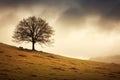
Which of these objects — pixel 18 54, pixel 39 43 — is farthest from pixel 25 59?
pixel 39 43

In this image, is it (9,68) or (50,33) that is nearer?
(9,68)

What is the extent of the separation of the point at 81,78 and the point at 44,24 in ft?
161

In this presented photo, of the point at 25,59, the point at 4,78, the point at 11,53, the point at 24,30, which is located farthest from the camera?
the point at 24,30

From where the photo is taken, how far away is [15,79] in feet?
157

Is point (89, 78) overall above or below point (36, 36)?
below

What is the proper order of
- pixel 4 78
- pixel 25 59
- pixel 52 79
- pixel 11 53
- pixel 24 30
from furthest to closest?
pixel 24 30, pixel 11 53, pixel 25 59, pixel 52 79, pixel 4 78

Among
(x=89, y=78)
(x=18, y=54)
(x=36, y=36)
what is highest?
(x=36, y=36)

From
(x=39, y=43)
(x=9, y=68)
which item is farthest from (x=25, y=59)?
(x=39, y=43)

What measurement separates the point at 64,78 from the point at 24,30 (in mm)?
50304

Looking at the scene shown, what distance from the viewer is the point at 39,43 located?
102 m

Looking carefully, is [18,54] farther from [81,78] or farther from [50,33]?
[81,78]

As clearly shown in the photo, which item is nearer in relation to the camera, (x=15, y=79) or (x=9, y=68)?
(x=15, y=79)

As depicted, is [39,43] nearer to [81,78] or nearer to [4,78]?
[81,78]

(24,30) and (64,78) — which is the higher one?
(24,30)
